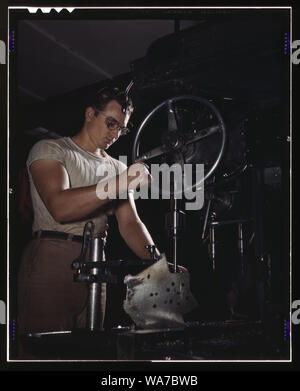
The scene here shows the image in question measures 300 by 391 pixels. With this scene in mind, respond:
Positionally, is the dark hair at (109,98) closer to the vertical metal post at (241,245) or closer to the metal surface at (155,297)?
the vertical metal post at (241,245)

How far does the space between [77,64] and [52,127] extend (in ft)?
0.92

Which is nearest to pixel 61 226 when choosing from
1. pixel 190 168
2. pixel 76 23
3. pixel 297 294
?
pixel 190 168

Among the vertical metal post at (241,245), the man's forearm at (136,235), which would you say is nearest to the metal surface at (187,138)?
the vertical metal post at (241,245)

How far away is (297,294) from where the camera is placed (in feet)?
3.80

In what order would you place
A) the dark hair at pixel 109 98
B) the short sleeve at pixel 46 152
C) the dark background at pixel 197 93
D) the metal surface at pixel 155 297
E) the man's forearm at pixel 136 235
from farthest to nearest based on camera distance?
1. the man's forearm at pixel 136 235
2. the dark hair at pixel 109 98
3. the short sleeve at pixel 46 152
4. the dark background at pixel 197 93
5. the metal surface at pixel 155 297

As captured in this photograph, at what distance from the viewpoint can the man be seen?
128 cm

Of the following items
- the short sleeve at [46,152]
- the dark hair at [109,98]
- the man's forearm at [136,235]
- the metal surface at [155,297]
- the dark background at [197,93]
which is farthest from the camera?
the man's forearm at [136,235]

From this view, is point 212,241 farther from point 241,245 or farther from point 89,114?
point 89,114

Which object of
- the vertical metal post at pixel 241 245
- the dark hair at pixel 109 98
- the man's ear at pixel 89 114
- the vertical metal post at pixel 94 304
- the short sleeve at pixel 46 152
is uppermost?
the dark hair at pixel 109 98

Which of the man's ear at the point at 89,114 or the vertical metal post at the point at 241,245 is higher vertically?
the man's ear at the point at 89,114

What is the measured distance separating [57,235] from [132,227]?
295 mm

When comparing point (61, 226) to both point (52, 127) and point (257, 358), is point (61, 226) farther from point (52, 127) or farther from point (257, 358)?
point (257, 358)

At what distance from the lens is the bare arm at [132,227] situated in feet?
5.06

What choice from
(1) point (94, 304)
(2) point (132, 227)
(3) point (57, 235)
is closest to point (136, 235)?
(2) point (132, 227)
